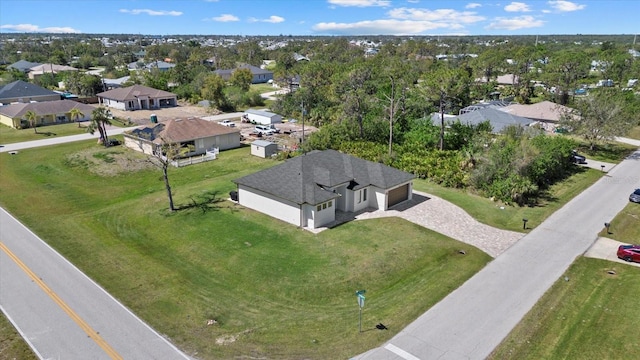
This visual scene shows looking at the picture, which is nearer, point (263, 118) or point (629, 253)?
point (629, 253)

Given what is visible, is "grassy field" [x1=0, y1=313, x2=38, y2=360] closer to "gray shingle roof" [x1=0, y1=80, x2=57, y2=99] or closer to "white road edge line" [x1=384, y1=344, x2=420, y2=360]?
"white road edge line" [x1=384, y1=344, x2=420, y2=360]

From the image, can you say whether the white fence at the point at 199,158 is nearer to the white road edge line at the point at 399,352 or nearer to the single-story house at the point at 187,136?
the single-story house at the point at 187,136

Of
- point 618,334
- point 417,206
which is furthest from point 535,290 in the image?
point 417,206

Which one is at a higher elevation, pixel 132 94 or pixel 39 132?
pixel 132 94

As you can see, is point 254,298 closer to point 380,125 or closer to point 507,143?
point 507,143

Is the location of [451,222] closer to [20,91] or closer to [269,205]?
[269,205]

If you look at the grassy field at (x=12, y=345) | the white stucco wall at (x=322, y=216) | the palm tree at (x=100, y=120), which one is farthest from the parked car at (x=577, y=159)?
the palm tree at (x=100, y=120)

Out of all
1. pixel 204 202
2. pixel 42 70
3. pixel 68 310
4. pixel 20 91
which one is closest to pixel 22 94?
pixel 20 91

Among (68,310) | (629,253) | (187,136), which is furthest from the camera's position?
(187,136)
